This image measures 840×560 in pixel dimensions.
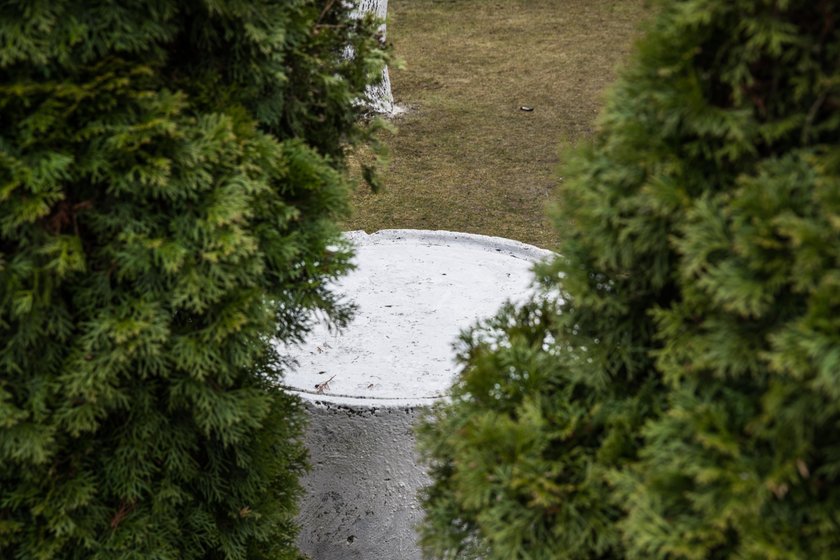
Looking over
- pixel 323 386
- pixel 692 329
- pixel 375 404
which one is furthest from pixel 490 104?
pixel 692 329

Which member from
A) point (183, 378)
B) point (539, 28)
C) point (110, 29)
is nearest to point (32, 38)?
point (110, 29)

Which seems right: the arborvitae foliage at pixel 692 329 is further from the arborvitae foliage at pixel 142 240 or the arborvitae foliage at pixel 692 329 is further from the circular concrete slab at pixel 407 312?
the circular concrete slab at pixel 407 312

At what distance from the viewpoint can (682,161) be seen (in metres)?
1.76

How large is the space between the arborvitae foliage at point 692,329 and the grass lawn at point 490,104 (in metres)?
3.36

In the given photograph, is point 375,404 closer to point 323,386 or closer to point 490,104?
point 323,386

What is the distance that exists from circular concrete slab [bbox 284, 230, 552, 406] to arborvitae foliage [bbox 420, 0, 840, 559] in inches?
56.4

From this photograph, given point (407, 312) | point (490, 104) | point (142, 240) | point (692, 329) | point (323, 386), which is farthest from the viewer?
point (490, 104)

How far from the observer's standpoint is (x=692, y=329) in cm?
179

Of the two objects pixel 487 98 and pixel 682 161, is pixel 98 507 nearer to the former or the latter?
pixel 682 161

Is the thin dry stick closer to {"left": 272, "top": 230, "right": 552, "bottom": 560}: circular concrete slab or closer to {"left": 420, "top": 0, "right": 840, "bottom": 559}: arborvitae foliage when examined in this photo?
{"left": 272, "top": 230, "right": 552, "bottom": 560}: circular concrete slab

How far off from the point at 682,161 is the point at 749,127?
145 millimetres

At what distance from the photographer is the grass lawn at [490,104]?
287 inches

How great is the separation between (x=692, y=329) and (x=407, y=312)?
2456mm

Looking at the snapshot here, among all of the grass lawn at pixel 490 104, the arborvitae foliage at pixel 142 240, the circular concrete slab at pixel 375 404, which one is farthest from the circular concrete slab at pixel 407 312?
the grass lawn at pixel 490 104
